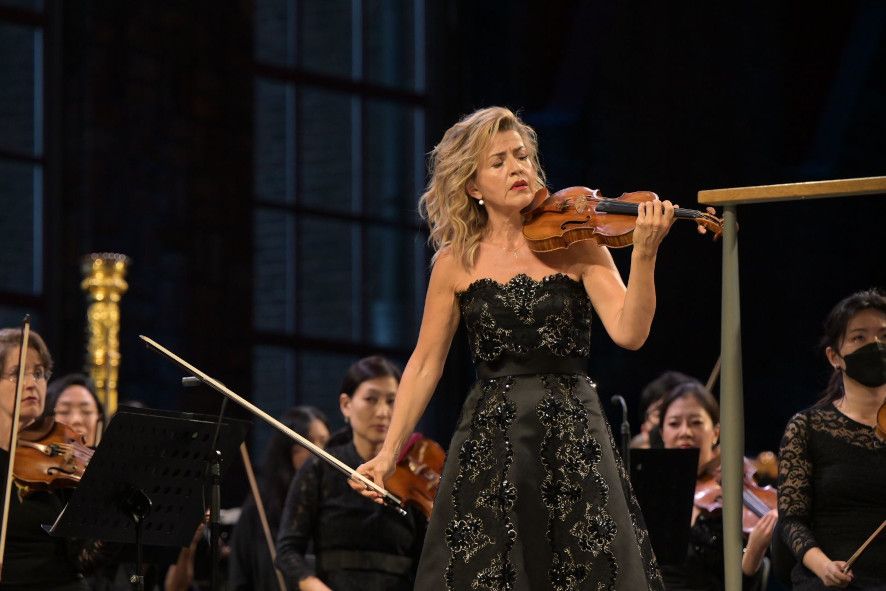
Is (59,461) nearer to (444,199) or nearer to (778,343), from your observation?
(444,199)

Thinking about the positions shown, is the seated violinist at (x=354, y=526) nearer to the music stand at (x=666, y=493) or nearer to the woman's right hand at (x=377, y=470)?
the music stand at (x=666, y=493)

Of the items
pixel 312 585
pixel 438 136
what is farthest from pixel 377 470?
pixel 438 136

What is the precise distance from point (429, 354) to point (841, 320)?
1.22 metres

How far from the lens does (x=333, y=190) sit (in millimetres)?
8133

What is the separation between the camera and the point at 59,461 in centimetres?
438

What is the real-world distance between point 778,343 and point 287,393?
247 centimetres

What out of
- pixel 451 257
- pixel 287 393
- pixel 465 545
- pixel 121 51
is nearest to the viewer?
pixel 465 545

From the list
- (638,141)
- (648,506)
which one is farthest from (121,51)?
(648,506)

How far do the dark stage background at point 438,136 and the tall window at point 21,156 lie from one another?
50cm

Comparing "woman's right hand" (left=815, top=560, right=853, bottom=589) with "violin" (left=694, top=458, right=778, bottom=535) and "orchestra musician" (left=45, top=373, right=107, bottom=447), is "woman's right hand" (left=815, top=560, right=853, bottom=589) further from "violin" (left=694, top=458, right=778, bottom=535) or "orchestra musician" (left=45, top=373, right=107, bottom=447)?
"orchestra musician" (left=45, top=373, right=107, bottom=447)

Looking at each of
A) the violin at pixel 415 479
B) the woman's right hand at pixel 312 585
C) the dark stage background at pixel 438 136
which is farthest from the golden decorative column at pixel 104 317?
the violin at pixel 415 479

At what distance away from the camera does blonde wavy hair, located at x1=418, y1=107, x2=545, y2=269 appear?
3.69 metres

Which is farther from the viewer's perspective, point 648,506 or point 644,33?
point 644,33

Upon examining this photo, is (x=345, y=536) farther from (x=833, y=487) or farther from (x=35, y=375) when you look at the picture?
(x=833, y=487)
